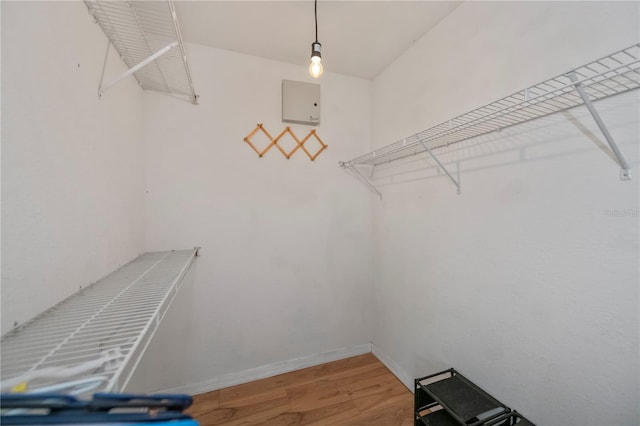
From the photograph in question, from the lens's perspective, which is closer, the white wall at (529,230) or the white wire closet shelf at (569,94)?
the white wire closet shelf at (569,94)

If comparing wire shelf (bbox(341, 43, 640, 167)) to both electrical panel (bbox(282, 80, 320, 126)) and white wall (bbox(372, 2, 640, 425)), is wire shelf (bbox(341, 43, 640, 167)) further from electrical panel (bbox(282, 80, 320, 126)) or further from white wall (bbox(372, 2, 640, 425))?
electrical panel (bbox(282, 80, 320, 126))

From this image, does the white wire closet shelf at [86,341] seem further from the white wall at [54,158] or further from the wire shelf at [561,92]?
the wire shelf at [561,92]

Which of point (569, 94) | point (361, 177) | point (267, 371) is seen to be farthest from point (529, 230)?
point (267, 371)

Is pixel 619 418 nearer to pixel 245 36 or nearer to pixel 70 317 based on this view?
pixel 70 317

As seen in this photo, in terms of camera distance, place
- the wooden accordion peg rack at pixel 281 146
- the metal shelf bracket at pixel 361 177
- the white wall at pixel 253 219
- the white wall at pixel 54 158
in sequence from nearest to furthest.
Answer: the white wall at pixel 54 158, the white wall at pixel 253 219, the wooden accordion peg rack at pixel 281 146, the metal shelf bracket at pixel 361 177

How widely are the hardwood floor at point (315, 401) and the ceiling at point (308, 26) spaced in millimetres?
2618

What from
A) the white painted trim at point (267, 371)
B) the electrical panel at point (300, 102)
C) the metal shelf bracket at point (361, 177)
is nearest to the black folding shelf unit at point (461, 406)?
the white painted trim at point (267, 371)

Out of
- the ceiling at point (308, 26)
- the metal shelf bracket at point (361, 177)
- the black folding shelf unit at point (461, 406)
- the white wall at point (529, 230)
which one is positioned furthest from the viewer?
the metal shelf bracket at point (361, 177)

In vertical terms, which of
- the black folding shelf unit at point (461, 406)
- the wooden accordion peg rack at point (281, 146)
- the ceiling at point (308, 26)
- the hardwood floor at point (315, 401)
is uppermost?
the ceiling at point (308, 26)

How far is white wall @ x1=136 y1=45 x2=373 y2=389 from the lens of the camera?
6.09ft

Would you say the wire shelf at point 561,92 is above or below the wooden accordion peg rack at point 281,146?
below

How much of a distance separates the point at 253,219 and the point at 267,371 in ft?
4.13

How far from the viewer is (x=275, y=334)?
212 centimetres

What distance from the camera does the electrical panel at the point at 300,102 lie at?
2.11 m
